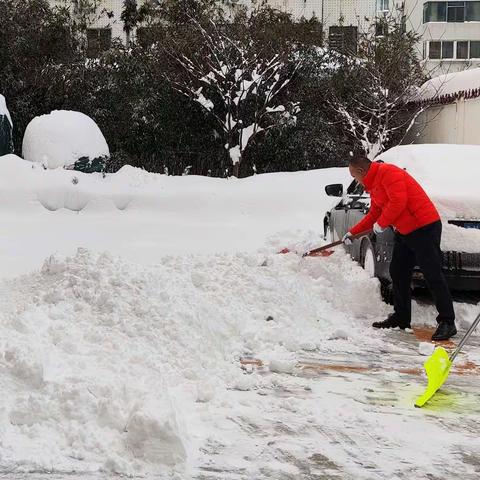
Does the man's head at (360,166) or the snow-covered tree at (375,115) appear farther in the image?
the snow-covered tree at (375,115)

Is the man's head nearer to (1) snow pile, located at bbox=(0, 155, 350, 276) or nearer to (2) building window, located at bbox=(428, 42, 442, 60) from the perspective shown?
(1) snow pile, located at bbox=(0, 155, 350, 276)

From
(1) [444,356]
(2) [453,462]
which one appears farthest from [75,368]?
(1) [444,356]

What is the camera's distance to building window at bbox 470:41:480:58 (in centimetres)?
3725

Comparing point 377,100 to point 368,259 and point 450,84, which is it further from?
point 368,259

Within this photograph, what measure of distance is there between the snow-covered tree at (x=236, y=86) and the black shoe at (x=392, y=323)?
41.5ft

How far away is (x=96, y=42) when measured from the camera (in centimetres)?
2136

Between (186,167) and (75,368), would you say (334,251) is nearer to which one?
(75,368)

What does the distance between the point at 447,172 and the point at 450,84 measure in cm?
1124

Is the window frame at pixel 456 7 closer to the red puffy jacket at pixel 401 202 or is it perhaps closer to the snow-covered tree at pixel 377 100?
the snow-covered tree at pixel 377 100

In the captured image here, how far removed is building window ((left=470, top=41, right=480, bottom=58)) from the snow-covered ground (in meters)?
31.4

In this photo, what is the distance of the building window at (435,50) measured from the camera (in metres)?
36.8

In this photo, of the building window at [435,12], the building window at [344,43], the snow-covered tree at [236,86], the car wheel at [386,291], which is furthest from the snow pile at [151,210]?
the building window at [435,12]

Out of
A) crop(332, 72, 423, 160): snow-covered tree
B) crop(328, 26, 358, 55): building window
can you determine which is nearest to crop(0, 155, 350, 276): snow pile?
crop(332, 72, 423, 160): snow-covered tree

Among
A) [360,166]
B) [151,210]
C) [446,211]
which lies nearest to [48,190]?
[151,210]
